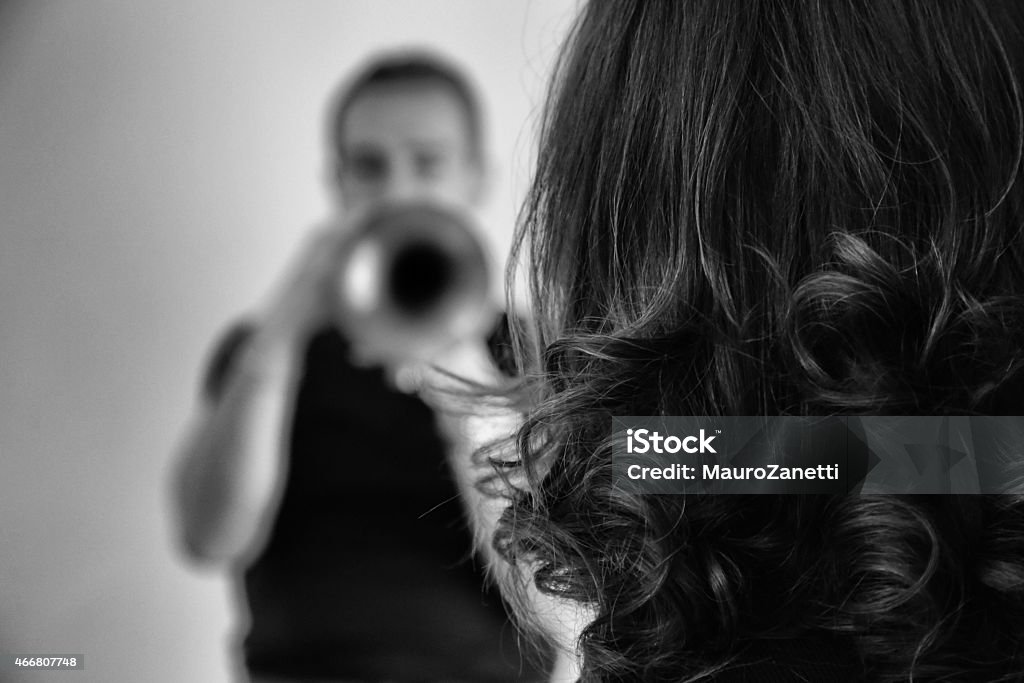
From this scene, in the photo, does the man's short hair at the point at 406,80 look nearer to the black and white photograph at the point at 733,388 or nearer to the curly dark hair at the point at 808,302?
the black and white photograph at the point at 733,388

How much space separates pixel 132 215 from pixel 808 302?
1.45 metres

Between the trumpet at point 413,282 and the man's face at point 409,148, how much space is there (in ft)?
0.53

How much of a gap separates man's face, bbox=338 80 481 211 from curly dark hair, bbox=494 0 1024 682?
881mm

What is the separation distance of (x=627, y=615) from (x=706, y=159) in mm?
195

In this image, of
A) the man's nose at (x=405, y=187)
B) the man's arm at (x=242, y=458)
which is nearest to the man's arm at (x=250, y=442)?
the man's arm at (x=242, y=458)

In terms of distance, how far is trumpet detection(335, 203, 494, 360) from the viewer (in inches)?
41.0

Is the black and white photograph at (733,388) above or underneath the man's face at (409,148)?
underneath

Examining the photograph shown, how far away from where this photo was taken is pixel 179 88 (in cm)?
150

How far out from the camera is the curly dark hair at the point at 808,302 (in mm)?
315

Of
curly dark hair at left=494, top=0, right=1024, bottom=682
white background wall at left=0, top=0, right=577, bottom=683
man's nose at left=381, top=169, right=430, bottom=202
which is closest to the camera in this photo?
curly dark hair at left=494, top=0, right=1024, bottom=682

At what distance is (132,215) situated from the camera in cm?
150

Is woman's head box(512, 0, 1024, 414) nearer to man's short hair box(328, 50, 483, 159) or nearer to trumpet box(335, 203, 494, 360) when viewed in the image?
trumpet box(335, 203, 494, 360)

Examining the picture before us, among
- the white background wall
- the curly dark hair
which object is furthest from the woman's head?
the white background wall

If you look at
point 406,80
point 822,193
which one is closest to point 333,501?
point 406,80
